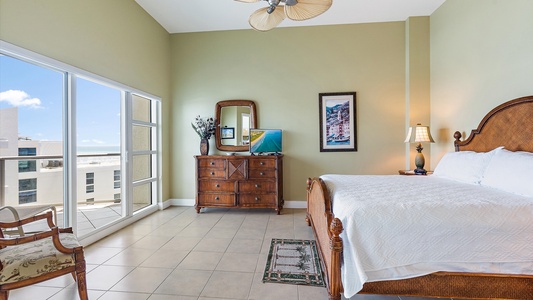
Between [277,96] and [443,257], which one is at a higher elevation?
[277,96]

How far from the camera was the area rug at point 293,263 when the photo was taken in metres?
2.03

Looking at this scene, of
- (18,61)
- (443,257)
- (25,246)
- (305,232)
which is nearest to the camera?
(443,257)

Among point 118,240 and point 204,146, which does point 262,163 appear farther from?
point 118,240

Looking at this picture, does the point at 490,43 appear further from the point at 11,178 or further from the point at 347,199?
the point at 11,178

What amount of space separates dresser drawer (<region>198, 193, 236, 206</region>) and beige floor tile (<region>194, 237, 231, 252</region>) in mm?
1025

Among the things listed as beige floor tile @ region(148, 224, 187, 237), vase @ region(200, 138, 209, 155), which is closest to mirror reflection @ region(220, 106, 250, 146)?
vase @ region(200, 138, 209, 155)

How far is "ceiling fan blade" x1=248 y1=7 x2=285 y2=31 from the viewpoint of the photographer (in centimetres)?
231

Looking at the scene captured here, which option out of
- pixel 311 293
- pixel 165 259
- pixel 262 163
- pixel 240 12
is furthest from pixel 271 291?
pixel 240 12

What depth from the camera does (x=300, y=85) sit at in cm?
421

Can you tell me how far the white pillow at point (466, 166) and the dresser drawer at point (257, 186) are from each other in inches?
91.0

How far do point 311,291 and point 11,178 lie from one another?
286 centimetres

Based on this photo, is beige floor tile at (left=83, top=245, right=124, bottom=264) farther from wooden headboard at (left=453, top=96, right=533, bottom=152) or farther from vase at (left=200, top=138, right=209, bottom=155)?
wooden headboard at (left=453, top=96, right=533, bottom=152)

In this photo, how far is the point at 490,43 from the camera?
8.75ft

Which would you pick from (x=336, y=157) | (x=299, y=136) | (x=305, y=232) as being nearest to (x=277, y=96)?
(x=299, y=136)
